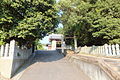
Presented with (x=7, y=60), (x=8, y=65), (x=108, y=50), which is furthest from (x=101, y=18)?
(x=8, y=65)

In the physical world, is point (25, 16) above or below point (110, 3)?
below

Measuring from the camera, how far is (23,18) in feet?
30.9

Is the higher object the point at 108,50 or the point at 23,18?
the point at 23,18

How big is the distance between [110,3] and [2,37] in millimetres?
11414

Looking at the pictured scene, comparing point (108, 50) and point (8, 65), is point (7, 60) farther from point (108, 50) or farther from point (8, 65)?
point (108, 50)

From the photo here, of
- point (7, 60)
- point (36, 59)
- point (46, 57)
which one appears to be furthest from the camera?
point (46, 57)

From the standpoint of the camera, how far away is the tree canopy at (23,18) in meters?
8.62

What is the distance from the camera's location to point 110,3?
14047 mm

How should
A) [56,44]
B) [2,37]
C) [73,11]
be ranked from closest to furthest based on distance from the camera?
1. [2,37]
2. [73,11]
3. [56,44]

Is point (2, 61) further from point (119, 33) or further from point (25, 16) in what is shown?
point (119, 33)

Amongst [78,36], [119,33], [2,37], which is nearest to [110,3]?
[119,33]

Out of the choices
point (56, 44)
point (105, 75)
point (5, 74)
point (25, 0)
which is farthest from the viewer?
point (56, 44)

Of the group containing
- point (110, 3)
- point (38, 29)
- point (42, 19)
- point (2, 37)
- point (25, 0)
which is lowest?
point (2, 37)

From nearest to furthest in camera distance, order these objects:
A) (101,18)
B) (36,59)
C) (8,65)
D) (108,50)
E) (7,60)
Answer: (8,65) → (7,60) → (108,50) → (36,59) → (101,18)
